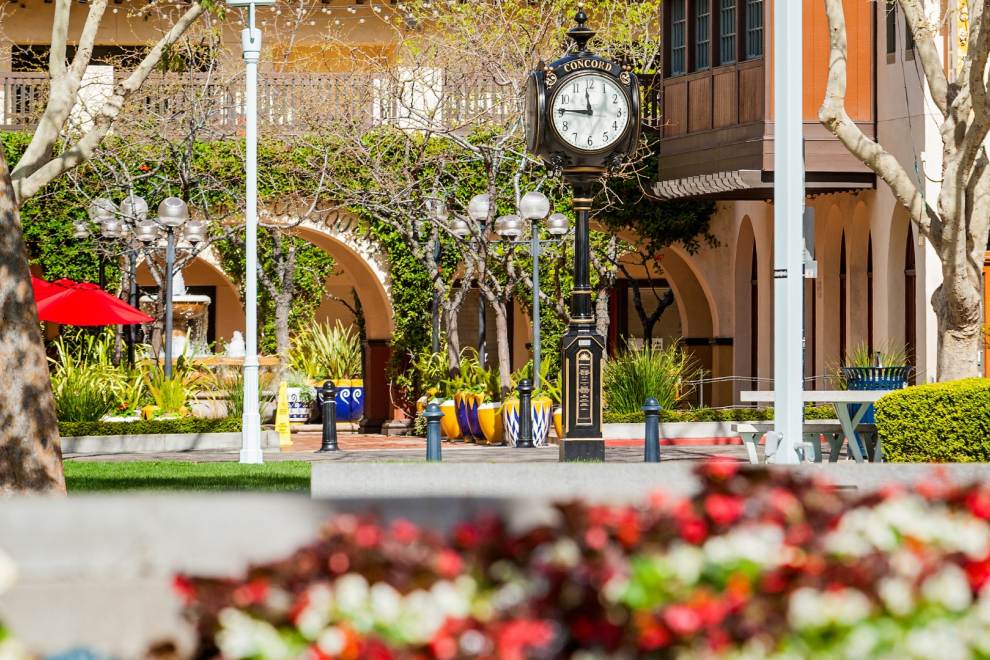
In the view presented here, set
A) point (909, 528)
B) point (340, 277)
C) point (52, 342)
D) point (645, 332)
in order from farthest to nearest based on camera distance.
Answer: point (340, 277) < point (645, 332) < point (52, 342) < point (909, 528)

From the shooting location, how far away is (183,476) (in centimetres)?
1504

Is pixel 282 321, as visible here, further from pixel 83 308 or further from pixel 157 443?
pixel 157 443

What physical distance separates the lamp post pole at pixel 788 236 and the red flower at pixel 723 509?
7.37m

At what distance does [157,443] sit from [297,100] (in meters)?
9.15

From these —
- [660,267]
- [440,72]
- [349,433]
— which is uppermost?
[440,72]

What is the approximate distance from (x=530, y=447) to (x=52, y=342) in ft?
33.6

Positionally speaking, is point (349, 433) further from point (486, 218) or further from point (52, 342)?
point (486, 218)

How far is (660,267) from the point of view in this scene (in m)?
30.1

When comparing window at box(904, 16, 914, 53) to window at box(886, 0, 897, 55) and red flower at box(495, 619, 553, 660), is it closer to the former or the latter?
window at box(886, 0, 897, 55)

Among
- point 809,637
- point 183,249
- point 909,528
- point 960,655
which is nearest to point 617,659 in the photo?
point 809,637

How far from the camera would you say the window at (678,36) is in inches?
965

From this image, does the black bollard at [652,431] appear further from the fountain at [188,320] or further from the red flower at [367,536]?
the red flower at [367,536]

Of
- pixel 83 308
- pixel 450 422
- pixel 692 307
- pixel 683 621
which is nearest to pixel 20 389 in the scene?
pixel 683 621

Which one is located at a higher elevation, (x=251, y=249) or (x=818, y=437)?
(x=251, y=249)
